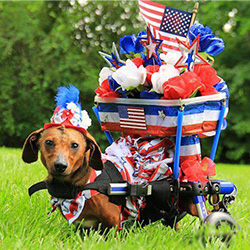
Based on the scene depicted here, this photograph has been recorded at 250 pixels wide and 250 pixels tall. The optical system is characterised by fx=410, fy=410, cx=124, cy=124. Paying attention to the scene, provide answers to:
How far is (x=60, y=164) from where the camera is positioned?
78.3 inches

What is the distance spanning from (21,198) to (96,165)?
110 cm

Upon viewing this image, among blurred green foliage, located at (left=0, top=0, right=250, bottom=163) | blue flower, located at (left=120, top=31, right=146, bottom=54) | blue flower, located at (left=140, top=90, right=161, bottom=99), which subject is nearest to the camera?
blue flower, located at (left=140, top=90, right=161, bottom=99)

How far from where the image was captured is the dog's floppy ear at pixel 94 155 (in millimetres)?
2178

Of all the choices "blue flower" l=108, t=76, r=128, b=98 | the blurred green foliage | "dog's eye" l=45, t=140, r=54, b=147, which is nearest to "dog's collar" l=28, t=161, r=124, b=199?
"dog's eye" l=45, t=140, r=54, b=147

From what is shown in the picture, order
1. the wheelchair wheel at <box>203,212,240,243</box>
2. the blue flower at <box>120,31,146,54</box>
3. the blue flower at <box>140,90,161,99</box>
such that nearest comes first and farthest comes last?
the wheelchair wheel at <box>203,212,240,243</box> < the blue flower at <box>140,90,161,99</box> < the blue flower at <box>120,31,146,54</box>

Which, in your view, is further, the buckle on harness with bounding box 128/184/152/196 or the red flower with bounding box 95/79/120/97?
the red flower with bounding box 95/79/120/97

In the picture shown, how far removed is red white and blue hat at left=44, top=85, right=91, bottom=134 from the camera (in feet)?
7.13

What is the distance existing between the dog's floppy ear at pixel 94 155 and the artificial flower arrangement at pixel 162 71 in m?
0.39

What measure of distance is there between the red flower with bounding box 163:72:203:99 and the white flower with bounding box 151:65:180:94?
4 centimetres

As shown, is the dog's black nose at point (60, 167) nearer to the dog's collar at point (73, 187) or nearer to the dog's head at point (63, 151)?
the dog's head at point (63, 151)

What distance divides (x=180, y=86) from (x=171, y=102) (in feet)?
0.33

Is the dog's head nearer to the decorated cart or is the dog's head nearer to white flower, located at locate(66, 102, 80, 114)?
white flower, located at locate(66, 102, 80, 114)

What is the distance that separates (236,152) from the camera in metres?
11.0

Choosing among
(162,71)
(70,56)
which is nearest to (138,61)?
(162,71)
